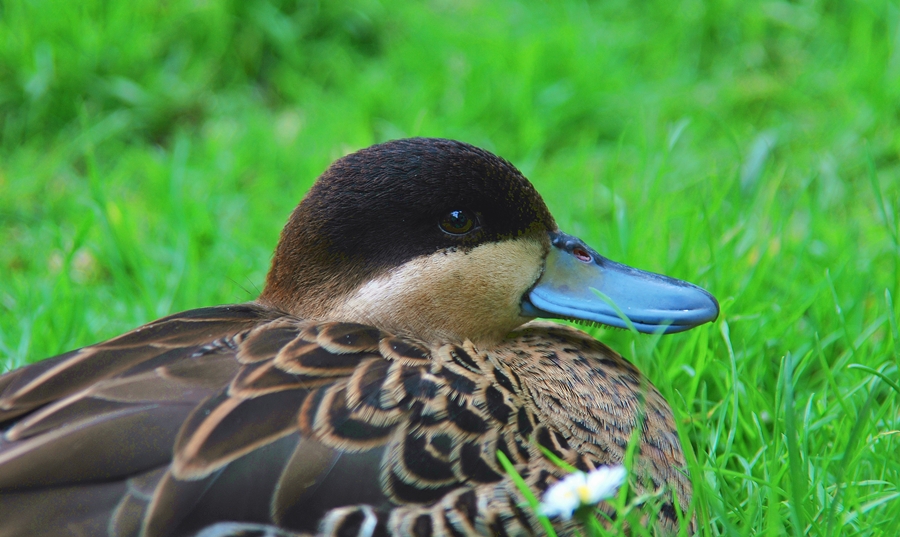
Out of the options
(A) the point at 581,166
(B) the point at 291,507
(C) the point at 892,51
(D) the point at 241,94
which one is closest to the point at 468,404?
(B) the point at 291,507

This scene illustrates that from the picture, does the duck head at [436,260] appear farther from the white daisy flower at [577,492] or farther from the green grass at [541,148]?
the white daisy flower at [577,492]

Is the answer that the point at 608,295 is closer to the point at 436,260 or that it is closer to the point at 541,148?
the point at 436,260

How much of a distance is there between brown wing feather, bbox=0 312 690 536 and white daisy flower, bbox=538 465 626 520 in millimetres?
44

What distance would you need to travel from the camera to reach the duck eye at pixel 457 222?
198 cm

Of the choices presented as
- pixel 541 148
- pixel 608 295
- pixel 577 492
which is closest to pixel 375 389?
pixel 577 492

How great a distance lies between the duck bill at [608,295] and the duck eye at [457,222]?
22 centimetres

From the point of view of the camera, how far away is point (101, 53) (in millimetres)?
4016

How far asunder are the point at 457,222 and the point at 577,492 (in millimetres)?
660

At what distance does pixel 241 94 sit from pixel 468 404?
2.90 metres

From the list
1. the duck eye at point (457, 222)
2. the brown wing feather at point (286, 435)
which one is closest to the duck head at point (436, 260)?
the duck eye at point (457, 222)

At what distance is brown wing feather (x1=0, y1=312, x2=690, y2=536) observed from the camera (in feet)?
4.88

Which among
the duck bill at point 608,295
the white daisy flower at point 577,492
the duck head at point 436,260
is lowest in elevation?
the white daisy flower at point 577,492

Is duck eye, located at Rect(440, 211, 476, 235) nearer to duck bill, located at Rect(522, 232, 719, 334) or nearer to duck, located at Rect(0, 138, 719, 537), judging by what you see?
duck, located at Rect(0, 138, 719, 537)

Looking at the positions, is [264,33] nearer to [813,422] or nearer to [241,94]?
[241,94]
